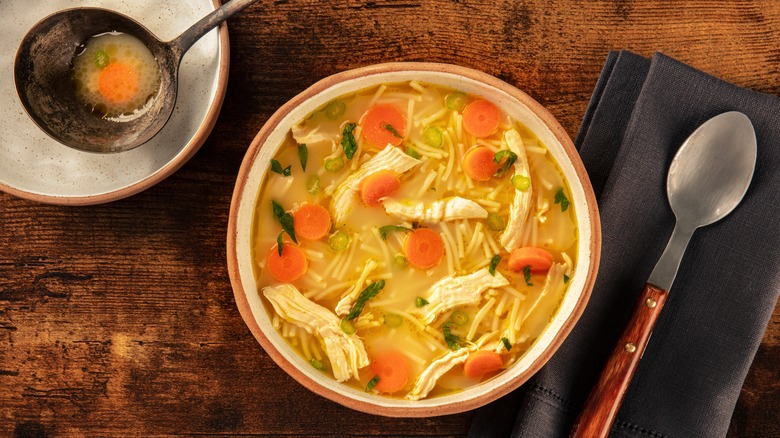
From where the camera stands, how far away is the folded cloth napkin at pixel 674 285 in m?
2.53

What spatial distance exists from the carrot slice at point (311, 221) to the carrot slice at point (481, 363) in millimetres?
723

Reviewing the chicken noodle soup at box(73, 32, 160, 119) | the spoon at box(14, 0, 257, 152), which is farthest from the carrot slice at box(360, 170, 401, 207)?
the chicken noodle soup at box(73, 32, 160, 119)

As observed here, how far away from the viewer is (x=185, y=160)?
2535mm

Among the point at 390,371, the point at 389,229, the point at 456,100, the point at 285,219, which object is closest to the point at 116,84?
the point at 285,219

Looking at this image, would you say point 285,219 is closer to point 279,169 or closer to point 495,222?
point 279,169

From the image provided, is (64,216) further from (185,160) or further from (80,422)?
(80,422)

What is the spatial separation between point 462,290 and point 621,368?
0.66 metres

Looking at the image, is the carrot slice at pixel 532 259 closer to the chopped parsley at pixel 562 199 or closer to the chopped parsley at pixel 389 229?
the chopped parsley at pixel 562 199

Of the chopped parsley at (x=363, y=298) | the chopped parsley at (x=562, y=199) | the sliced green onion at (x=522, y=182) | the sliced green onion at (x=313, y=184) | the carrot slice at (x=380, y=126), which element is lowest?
the chopped parsley at (x=363, y=298)

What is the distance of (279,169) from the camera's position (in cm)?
239

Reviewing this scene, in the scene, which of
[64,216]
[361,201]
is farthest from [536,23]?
[64,216]

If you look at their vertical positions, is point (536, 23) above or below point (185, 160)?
above

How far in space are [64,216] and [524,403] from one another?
6.73 feet

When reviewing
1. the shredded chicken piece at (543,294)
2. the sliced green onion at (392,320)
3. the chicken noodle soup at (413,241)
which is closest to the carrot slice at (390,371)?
the chicken noodle soup at (413,241)
